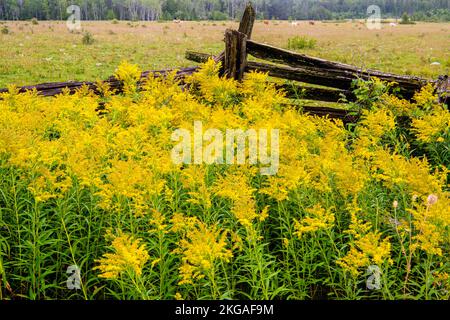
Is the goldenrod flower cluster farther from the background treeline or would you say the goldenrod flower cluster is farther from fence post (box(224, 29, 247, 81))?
the background treeline

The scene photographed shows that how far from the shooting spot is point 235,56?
8266mm

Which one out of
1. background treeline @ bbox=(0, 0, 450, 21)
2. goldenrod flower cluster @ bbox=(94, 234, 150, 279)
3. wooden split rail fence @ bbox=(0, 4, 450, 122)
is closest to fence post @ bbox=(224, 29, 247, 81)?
wooden split rail fence @ bbox=(0, 4, 450, 122)

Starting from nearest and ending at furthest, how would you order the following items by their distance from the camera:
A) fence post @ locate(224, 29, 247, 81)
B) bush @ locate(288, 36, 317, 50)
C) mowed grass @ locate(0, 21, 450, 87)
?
fence post @ locate(224, 29, 247, 81), mowed grass @ locate(0, 21, 450, 87), bush @ locate(288, 36, 317, 50)

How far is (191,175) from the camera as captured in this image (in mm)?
3904

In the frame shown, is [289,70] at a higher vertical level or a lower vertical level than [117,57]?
higher

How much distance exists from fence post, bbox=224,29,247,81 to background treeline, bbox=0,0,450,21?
66598 mm

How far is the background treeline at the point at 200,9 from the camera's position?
7688 centimetres

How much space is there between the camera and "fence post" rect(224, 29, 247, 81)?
26.8 ft

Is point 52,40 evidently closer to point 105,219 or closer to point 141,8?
point 105,219

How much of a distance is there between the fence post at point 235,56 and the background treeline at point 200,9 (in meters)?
66.6

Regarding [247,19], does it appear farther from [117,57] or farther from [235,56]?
[117,57]

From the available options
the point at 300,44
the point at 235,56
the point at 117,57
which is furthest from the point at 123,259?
the point at 300,44

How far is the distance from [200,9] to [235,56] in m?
109

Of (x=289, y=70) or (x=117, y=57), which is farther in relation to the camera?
(x=117, y=57)
